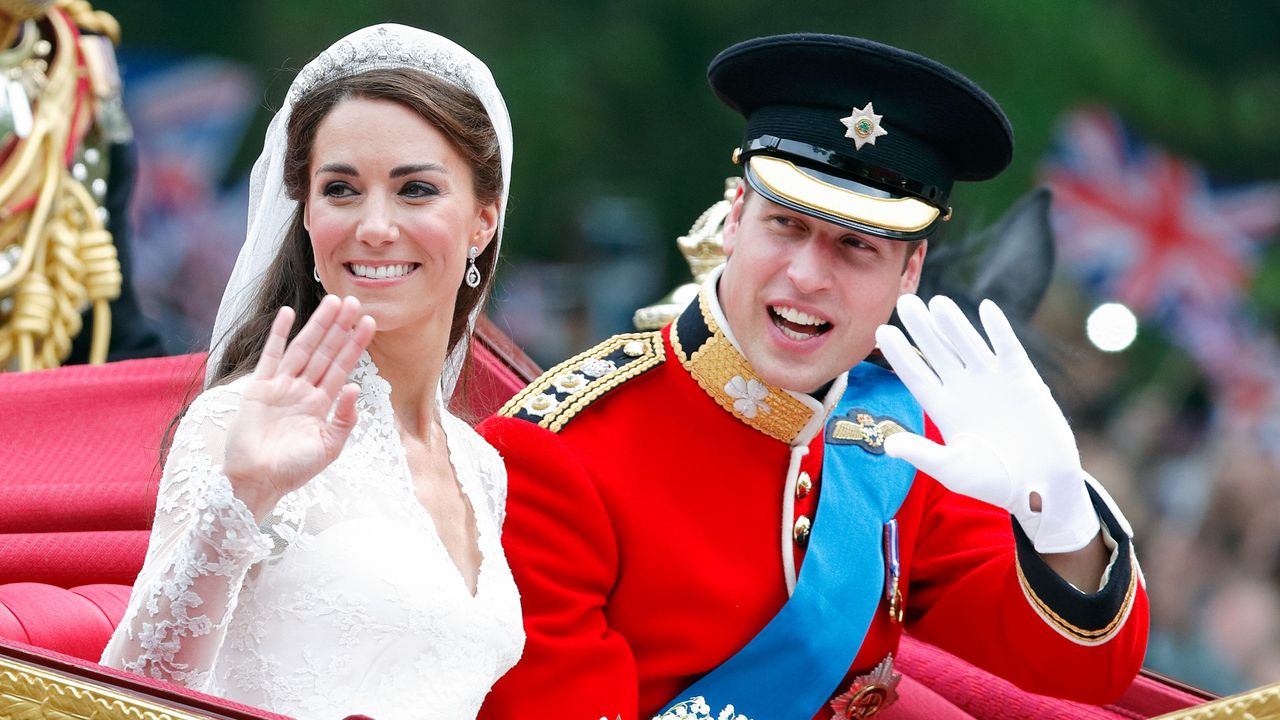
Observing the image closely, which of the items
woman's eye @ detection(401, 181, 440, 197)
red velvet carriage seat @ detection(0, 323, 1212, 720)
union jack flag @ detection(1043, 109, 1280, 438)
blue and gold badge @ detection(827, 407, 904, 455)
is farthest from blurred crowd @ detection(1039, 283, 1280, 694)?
woman's eye @ detection(401, 181, 440, 197)

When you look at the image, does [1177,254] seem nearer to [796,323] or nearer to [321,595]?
[796,323]

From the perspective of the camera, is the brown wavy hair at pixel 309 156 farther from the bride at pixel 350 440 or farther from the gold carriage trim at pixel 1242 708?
the gold carriage trim at pixel 1242 708

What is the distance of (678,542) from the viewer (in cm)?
214

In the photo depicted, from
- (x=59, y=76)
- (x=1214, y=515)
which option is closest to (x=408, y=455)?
(x=59, y=76)

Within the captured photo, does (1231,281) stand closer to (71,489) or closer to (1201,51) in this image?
(1201,51)

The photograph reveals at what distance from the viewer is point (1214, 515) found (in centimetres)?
482

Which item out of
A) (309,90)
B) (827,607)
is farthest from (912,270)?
(309,90)

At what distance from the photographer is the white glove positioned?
1965mm

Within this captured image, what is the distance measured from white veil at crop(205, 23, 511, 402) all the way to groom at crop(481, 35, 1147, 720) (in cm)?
30

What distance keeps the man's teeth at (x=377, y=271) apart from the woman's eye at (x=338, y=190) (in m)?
0.08

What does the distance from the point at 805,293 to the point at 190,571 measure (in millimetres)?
797

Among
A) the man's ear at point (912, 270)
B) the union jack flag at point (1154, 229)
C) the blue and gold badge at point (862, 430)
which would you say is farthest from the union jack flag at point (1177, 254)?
the man's ear at point (912, 270)

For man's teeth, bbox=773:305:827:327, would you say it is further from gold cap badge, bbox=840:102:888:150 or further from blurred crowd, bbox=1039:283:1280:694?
blurred crowd, bbox=1039:283:1280:694

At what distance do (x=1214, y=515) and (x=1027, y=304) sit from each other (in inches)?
77.1
